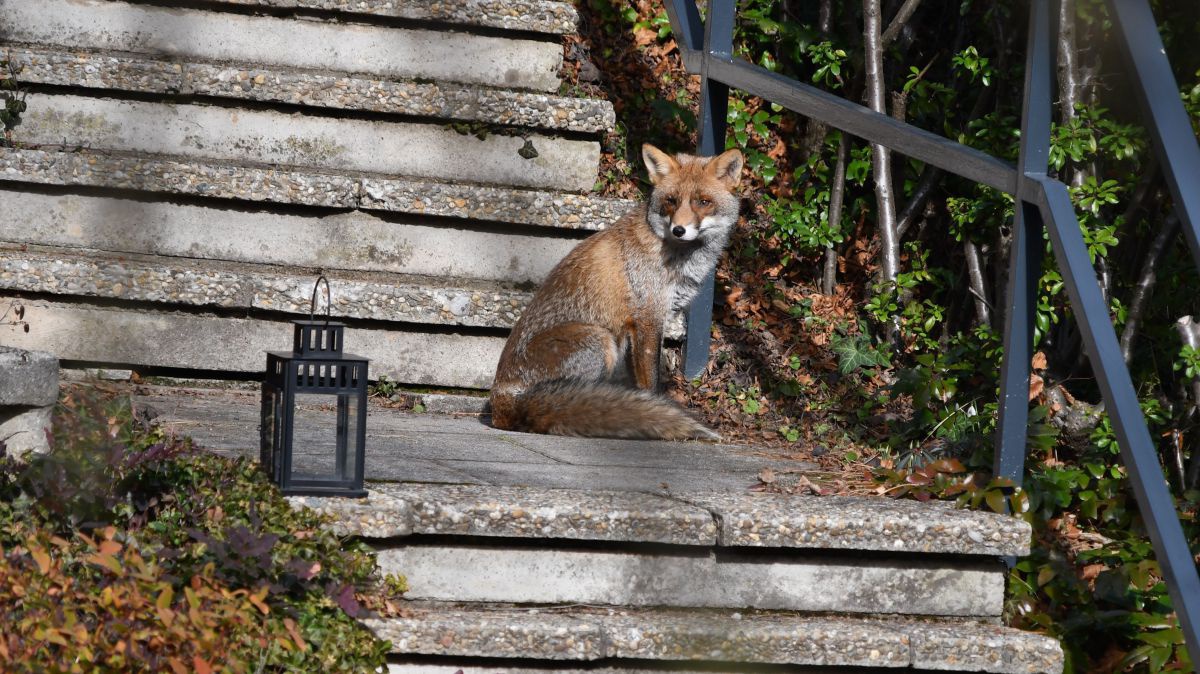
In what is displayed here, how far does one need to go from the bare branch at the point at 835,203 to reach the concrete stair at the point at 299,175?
3.40 feet

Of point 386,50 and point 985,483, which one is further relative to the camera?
point 386,50

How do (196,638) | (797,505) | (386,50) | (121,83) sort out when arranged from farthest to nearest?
(386,50) → (121,83) → (797,505) → (196,638)

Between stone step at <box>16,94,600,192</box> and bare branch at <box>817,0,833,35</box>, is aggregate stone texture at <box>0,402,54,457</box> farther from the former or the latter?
bare branch at <box>817,0,833,35</box>

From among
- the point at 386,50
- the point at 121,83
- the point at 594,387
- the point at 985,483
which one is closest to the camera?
the point at 985,483

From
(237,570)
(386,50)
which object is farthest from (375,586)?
(386,50)

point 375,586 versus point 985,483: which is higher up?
point 985,483

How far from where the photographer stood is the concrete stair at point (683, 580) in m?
2.98

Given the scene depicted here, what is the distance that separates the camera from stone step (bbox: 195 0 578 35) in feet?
18.2

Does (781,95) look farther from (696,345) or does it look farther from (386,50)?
(386,50)

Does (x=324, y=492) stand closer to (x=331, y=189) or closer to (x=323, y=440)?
(x=323, y=440)

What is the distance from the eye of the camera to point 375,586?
117 inches

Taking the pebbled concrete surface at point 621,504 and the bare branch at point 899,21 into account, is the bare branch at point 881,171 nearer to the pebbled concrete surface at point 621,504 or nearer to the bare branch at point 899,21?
the bare branch at point 899,21

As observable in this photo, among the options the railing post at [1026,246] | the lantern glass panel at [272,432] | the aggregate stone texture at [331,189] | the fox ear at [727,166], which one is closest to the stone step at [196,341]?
the aggregate stone texture at [331,189]

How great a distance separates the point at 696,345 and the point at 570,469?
1560mm
